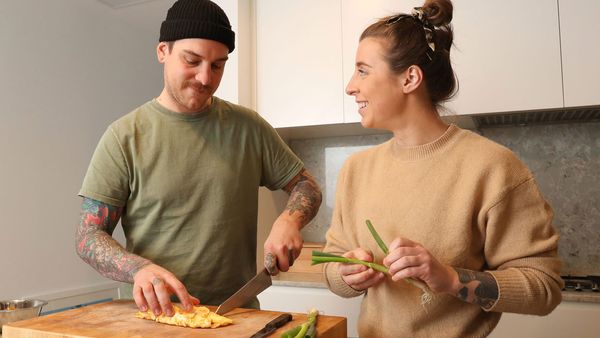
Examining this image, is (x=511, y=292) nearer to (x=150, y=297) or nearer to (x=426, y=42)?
(x=426, y=42)

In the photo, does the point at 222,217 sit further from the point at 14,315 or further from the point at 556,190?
the point at 556,190

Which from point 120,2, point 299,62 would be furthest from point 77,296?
point 299,62

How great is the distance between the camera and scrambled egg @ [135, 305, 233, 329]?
1021 millimetres

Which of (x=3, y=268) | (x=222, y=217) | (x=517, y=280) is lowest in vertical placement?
(x=3, y=268)

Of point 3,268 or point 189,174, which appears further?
point 3,268

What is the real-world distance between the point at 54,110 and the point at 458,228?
2.86 meters

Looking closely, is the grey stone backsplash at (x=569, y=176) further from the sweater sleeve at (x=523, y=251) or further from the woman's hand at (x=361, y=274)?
the woman's hand at (x=361, y=274)

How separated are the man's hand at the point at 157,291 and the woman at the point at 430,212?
1.11 feet

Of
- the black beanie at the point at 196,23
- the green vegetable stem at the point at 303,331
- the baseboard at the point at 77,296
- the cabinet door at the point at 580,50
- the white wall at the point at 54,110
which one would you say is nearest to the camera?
the green vegetable stem at the point at 303,331

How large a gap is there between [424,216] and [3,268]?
257 centimetres

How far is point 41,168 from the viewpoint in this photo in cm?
310

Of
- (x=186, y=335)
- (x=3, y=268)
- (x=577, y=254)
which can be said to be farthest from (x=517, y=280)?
(x=3, y=268)

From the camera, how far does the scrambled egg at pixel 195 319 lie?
1021mm

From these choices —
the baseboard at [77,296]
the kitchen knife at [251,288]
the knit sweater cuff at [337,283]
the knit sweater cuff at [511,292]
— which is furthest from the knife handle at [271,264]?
the baseboard at [77,296]
